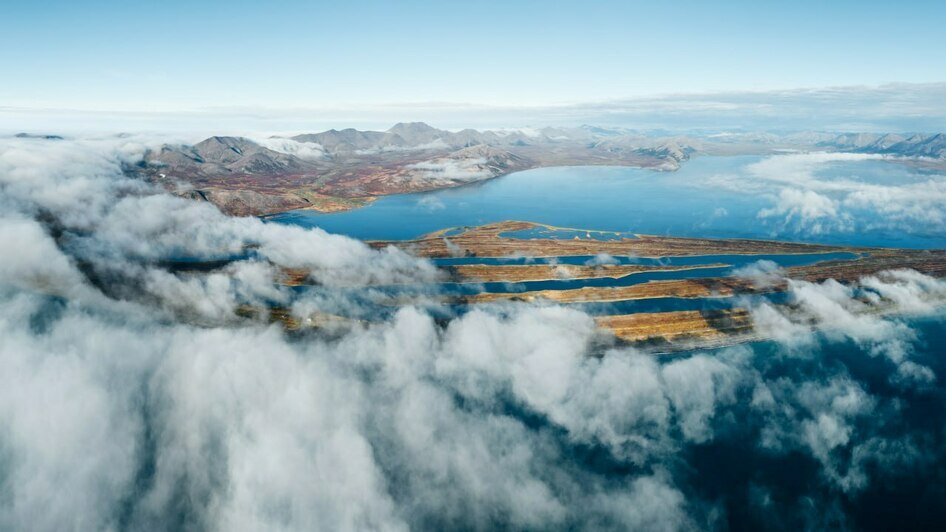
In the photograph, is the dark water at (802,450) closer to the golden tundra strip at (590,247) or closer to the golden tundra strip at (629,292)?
the golden tundra strip at (629,292)

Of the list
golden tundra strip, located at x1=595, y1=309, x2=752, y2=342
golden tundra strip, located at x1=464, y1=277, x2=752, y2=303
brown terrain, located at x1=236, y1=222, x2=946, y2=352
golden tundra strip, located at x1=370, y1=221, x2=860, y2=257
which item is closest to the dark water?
golden tundra strip, located at x1=464, y1=277, x2=752, y2=303

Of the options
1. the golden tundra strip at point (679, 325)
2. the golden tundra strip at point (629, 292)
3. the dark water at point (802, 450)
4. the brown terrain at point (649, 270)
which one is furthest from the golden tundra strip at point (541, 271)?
the golden tundra strip at point (679, 325)

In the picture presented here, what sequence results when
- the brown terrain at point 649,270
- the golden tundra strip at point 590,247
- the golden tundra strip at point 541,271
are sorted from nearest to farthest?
the brown terrain at point 649,270, the golden tundra strip at point 541,271, the golden tundra strip at point 590,247

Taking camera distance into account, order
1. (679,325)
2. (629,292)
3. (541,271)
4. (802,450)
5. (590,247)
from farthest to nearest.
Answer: (590,247)
(541,271)
(629,292)
(679,325)
(802,450)

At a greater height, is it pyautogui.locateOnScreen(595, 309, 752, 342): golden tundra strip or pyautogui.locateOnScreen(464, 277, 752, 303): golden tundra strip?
pyautogui.locateOnScreen(464, 277, 752, 303): golden tundra strip

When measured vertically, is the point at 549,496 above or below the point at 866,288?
below

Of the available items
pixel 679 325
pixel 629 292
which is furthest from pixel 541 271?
pixel 679 325

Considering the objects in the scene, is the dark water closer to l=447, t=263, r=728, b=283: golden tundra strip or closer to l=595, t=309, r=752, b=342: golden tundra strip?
l=595, t=309, r=752, b=342: golden tundra strip

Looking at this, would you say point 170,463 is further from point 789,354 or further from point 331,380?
point 789,354

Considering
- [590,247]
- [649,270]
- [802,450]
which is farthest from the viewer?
[590,247]

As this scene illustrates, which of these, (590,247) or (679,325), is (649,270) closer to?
(590,247)

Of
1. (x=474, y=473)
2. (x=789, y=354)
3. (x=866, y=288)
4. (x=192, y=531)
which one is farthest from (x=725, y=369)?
(x=192, y=531)
